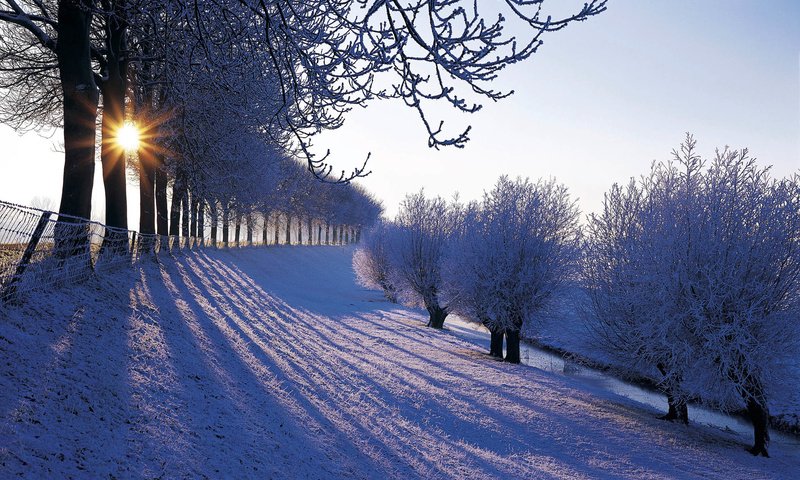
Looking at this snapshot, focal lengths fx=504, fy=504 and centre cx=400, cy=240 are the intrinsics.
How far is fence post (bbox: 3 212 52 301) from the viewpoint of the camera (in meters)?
6.71

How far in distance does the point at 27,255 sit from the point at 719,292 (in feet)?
47.5

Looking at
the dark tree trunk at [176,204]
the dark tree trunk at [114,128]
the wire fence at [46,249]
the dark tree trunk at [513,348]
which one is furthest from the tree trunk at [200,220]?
the dark tree trunk at [513,348]

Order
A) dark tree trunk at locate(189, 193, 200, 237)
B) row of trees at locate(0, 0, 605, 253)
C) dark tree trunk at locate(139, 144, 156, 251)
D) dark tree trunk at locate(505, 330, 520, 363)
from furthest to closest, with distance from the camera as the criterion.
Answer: dark tree trunk at locate(189, 193, 200, 237)
dark tree trunk at locate(505, 330, 520, 363)
dark tree trunk at locate(139, 144, 156, 251)
row of trees at locate(0, 0, 605, 253)

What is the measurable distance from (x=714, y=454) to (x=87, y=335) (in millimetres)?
13222

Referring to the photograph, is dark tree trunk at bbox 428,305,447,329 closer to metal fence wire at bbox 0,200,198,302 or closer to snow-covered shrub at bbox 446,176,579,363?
snow-covered shrub at bbox 446,176,579,363

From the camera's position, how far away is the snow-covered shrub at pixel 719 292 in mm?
12336

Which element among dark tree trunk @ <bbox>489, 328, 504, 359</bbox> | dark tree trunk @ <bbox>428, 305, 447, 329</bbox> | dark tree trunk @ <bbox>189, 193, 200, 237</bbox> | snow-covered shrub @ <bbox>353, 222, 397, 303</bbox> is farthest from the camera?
snow-covered shrub @ <bbox>353, 222, 397, 303</bbox>

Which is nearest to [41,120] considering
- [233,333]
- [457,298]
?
[233,333]

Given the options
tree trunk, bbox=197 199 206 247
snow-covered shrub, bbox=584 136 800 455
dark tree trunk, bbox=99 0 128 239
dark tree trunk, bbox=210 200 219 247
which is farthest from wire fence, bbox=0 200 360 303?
tree trunk, bbox=197 199 206 247

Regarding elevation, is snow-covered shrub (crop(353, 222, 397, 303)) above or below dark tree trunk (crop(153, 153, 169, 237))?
below

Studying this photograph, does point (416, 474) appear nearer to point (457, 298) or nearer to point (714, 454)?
point (714, 454)

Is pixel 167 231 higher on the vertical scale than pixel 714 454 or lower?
higher

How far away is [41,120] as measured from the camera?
1847 centimetres

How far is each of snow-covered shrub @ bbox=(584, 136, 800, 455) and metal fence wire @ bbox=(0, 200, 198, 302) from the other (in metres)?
13.1
